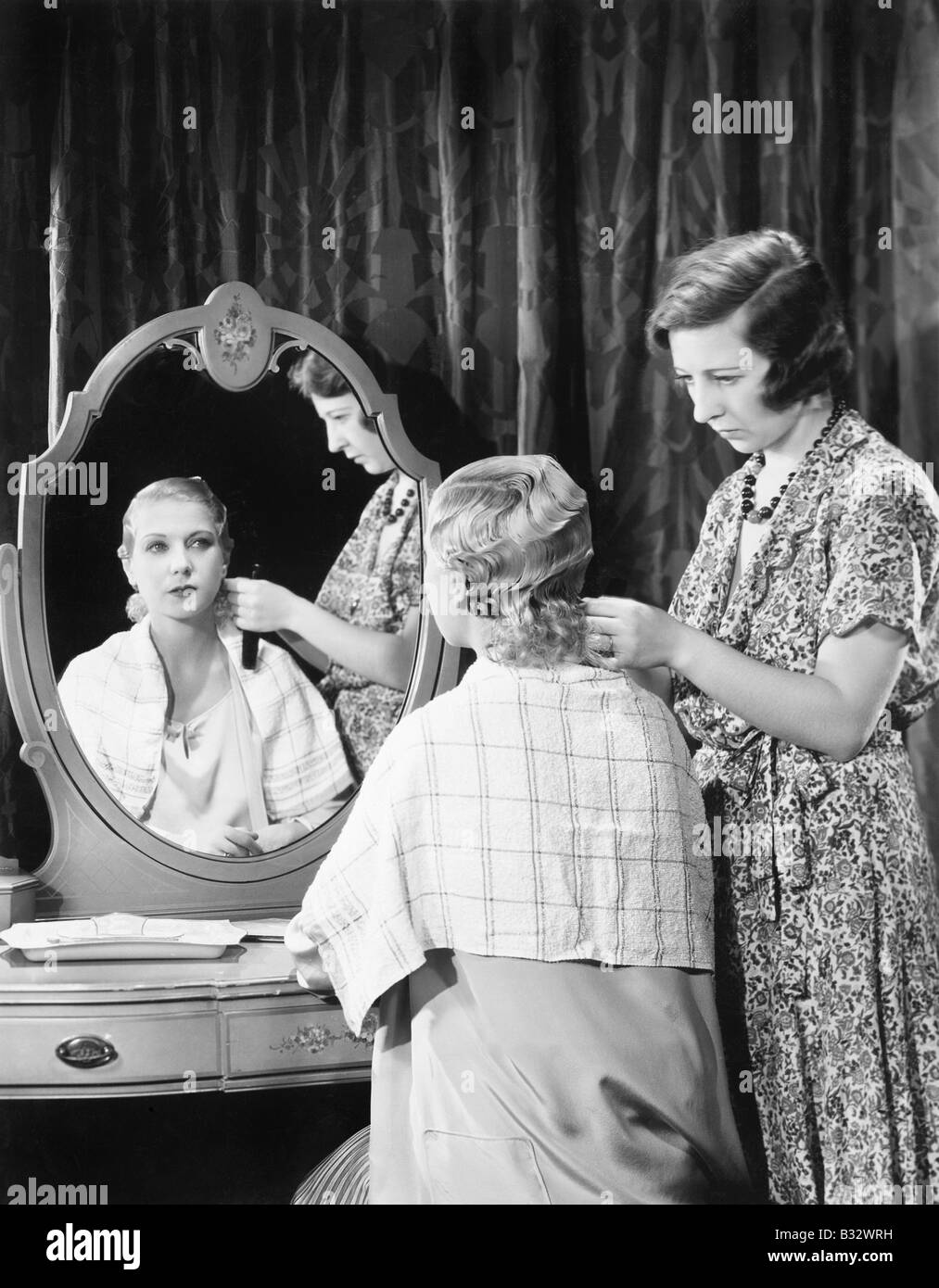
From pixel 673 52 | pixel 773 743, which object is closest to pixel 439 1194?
pixel 773 743

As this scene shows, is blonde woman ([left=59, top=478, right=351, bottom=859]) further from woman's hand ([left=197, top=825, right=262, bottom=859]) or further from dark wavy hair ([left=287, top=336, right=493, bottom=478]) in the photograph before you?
dark wavy hair ([left=287, top=336, right=493, bottom=478])

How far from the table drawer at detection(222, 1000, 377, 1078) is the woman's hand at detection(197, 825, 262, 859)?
0.26m

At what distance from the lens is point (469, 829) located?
1.47 meters

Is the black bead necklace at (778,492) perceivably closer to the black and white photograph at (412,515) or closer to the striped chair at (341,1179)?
the black and white photograph at (412,515)

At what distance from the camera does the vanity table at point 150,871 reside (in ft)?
5.43

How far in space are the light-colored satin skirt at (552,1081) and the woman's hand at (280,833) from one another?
0.44 metres

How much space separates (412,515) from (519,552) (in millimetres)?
429

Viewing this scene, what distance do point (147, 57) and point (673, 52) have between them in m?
0.82

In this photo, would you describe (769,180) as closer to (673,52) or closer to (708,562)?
(673,52)

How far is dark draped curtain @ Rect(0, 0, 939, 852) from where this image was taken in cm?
194

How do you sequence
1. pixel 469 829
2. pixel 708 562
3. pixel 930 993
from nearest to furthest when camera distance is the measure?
pixel 469 829 < pixel 930 993 < pixel 708 562

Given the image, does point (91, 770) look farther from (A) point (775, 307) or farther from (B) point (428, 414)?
(A) point (775, 307)

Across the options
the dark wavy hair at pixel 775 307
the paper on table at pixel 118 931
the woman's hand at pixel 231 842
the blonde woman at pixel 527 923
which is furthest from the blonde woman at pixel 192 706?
the dark wavy hair at pixel 775 307

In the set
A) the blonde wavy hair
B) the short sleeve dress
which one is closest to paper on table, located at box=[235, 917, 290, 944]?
the short sleeve dress
